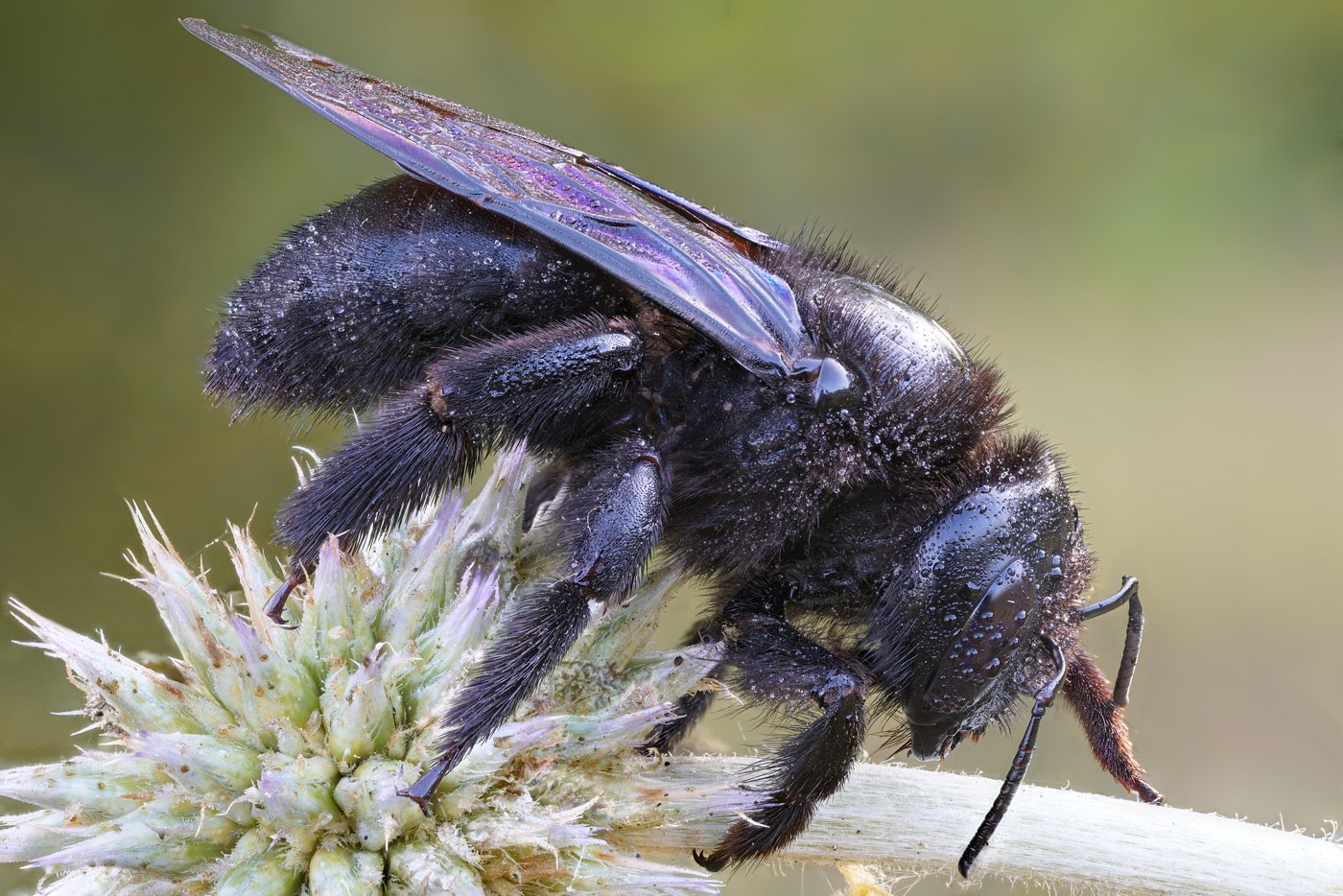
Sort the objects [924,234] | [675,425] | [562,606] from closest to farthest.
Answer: [562,606]
[675,425]
[924,234]

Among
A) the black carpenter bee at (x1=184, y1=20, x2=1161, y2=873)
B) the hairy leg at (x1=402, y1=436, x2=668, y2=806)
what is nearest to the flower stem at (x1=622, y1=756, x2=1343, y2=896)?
the black carpenter bee at (x1=184, y1=20, x2=1161, y2=873)

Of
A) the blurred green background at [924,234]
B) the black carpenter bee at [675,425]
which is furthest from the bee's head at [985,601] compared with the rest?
the blurred green background at [924,234]

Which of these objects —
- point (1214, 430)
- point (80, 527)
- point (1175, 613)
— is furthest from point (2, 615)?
point (1214, 430)

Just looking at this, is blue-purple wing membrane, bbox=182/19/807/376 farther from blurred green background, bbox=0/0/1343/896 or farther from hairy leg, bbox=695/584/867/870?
blurred green background, bbox=0/0/1343/896

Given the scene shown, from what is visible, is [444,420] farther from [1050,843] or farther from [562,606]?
[1050,843]

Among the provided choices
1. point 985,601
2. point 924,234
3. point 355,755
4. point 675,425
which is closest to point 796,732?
point 985,601

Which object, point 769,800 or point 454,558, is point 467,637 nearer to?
point 454,558
